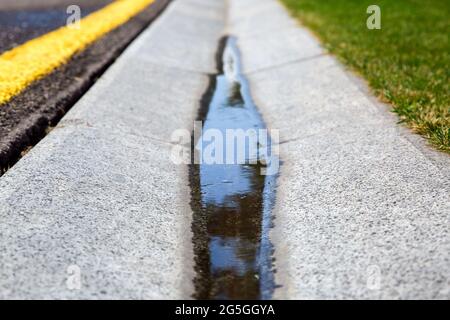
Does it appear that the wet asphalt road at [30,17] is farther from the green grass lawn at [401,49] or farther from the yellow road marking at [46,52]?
the green grass lawn at [401,49]

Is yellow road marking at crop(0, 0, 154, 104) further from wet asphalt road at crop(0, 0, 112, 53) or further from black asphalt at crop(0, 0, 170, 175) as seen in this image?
wet asphalt road at crop(0, 0, 112, 53)

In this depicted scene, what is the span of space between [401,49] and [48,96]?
27.3 feet

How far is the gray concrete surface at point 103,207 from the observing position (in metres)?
5.73

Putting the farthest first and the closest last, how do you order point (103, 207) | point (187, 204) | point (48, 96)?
point (48, 96) < point (187, 204) < point (103, 207)

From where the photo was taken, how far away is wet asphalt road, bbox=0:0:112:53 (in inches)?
714

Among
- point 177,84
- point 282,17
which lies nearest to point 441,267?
point 177,84

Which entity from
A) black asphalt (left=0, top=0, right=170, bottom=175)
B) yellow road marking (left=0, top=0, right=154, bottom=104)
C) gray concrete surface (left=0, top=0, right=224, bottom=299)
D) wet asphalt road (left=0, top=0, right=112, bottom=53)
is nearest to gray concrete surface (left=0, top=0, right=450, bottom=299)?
gray concrete surface (left=0, top=0, right=224, bottom=299)

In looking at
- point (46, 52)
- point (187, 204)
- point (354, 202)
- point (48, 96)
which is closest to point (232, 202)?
point (187, 204)

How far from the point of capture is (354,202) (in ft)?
23.6

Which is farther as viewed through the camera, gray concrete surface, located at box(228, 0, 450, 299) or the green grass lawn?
the green grass lawn

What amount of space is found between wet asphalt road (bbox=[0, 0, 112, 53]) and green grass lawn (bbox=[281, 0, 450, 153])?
7.98 m

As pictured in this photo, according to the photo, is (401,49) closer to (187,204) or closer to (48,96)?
(48,96)

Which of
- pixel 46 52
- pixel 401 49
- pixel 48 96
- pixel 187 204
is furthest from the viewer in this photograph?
pixel 401 49
